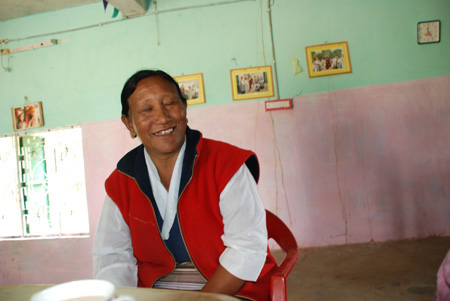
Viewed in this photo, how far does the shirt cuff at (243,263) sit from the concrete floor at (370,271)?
155 cm

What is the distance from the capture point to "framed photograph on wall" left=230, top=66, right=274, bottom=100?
11.3 feet

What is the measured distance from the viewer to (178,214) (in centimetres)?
120

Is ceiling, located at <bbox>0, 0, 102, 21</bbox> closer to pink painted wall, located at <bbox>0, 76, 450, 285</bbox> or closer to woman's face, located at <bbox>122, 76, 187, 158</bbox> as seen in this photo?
pink painted wall, located at <bbox>0, 76, 450, 285</bbox>

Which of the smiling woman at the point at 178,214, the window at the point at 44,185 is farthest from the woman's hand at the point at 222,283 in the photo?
the window at the point at 44,185

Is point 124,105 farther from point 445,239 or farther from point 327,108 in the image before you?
point 445,239

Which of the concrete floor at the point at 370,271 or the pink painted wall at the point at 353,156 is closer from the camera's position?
the concrete floor at the point at 370,271

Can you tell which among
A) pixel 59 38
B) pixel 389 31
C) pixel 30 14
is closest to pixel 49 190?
pixel 59 38

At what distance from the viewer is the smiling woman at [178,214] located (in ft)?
3.77

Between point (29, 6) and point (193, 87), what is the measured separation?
6.56 feet

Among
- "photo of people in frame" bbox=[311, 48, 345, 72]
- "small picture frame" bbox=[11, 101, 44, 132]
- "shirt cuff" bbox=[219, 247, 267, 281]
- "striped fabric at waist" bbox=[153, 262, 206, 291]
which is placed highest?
"photo of people in frame" bbox=[311, 48, 345, 72]

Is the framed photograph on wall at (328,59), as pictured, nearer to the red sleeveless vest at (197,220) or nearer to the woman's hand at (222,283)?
the red sleeveless vest at (197,220)

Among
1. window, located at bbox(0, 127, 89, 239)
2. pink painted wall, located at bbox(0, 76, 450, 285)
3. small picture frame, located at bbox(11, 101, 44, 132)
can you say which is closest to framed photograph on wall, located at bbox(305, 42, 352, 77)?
pink painted wall, located at bbox(0, 76, 450, 285)

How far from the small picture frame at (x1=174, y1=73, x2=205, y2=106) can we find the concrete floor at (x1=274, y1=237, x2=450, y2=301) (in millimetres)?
1799

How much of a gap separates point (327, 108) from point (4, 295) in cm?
313
